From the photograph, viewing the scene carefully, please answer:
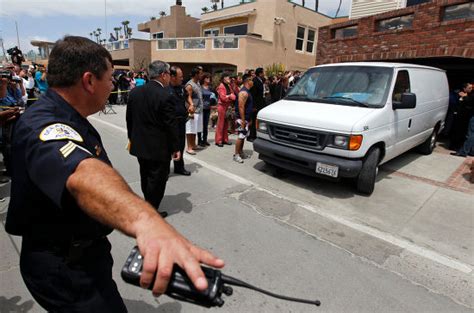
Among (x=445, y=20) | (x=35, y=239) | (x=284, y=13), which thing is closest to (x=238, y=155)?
(x=35, y=239)

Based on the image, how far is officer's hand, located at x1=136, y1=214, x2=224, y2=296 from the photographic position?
2.54ft

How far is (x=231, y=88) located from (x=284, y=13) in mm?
14955

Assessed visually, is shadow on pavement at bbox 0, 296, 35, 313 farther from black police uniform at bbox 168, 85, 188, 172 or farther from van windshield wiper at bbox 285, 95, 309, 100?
van windshield wiper at bbox 285, 95, 309, 100

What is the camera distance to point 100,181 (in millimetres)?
1021

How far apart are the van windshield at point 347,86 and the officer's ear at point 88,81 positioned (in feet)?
14.4

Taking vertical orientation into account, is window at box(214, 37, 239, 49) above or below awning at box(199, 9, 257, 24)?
below

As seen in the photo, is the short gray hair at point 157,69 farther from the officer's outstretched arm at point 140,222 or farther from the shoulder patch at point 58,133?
the officer's outstretched arm at point 140,222

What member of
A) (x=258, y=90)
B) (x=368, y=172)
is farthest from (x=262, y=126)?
(x=258, y=90)

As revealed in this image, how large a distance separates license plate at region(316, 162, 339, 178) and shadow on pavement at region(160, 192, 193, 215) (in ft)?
→ 6.53

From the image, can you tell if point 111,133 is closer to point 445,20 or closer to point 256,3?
point 445,20

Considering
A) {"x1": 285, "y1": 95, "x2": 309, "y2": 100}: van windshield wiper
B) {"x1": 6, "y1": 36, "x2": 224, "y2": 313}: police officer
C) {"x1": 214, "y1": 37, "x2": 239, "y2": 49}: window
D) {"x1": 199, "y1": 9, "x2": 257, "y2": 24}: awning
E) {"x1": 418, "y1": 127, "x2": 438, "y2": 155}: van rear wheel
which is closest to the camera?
{"x1": 6, "y1": 36, "x2": 224, "y2": 313}: police officer

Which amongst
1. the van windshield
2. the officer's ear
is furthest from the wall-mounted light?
the officer's ear

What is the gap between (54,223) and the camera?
1276mm

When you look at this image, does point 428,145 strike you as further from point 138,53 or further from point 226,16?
point 138,53
